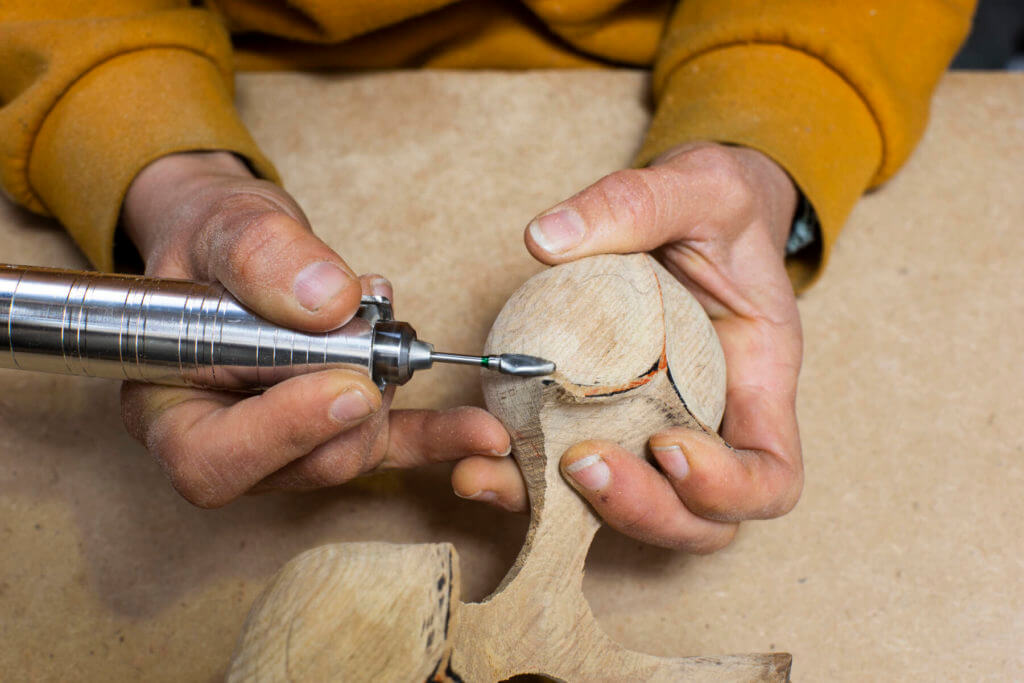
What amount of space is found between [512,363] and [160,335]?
1.09 feet

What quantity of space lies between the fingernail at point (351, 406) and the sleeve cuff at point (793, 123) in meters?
0.64

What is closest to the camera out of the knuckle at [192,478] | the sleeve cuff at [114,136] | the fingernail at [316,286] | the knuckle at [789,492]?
the fingernail at [316,286]

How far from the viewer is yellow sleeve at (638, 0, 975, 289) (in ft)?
3.96

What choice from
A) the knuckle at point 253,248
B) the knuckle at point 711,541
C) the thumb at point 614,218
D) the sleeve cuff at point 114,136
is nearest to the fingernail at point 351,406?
the knuckle at point 253,248

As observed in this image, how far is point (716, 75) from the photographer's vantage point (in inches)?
50.4

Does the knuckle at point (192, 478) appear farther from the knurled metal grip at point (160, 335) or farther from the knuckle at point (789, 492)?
the knuckle at point (789, 492)

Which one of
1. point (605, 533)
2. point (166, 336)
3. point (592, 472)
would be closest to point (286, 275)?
point (166, 336)

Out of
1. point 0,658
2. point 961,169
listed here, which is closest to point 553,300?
point 0,658

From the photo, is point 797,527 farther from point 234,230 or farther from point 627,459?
point 234,230

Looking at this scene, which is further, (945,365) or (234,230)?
(945,365)

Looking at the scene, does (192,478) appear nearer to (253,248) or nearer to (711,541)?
(253,248)

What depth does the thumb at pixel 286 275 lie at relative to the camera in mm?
757

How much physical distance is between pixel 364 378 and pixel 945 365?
2.83 feet

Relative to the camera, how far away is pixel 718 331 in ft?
3.68
